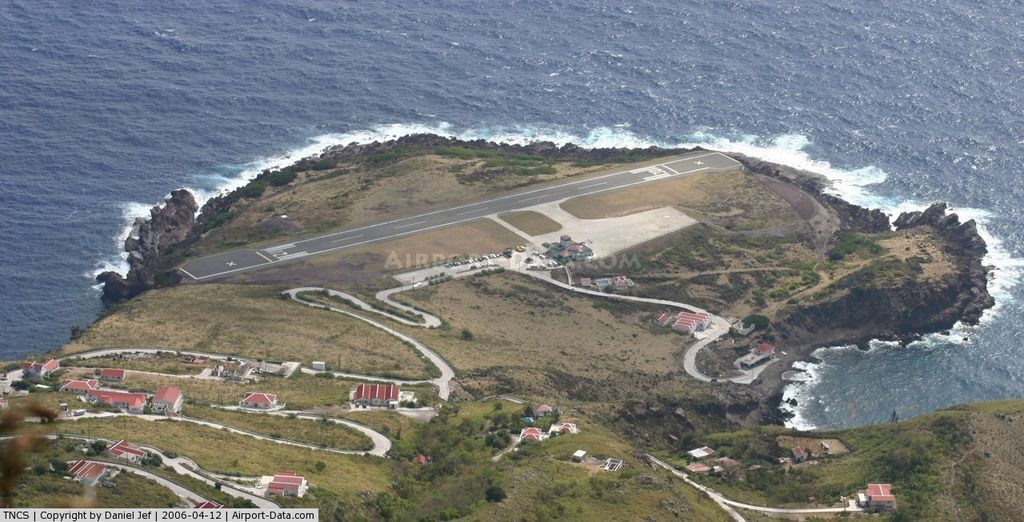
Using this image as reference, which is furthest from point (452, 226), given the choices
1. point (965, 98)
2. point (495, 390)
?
point (965, 98)

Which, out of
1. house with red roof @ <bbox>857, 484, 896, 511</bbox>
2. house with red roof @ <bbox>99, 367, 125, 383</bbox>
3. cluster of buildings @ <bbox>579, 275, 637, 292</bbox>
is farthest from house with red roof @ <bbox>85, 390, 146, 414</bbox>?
house with red roof @ <bbox>857, 484, 896, 511</bbox>

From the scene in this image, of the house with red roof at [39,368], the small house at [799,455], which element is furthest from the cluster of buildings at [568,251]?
the house with red roof at [39,368]

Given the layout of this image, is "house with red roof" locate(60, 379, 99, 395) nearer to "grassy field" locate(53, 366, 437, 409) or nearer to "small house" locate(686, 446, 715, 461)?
"grassy field" locate(53, 366, 437, 409)

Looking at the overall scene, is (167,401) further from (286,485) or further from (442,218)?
A: (442,218)

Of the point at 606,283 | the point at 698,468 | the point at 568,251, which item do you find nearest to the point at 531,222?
the point at 568,251

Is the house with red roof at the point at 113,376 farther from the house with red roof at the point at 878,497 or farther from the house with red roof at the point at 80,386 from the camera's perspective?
the house with red roof at the point at 878,497

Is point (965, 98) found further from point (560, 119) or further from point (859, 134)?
point (560, 119)

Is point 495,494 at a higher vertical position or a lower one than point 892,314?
higher
